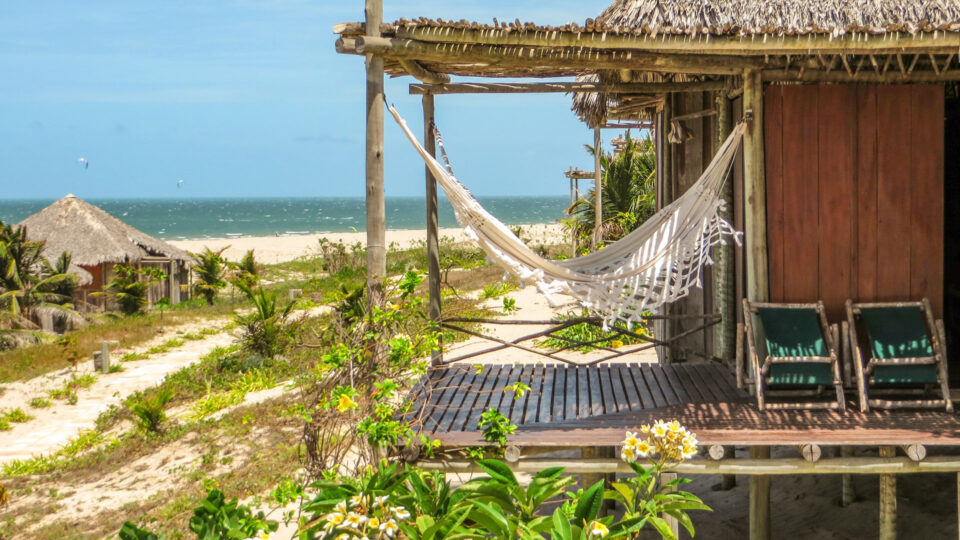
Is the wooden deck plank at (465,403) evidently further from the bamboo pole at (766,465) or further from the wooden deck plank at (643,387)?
the wooden deck plank at (643,387)

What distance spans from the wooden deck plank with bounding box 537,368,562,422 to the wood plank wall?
129 cm

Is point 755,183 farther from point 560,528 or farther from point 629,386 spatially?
point 560,528

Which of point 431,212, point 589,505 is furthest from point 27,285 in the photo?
point 589,505

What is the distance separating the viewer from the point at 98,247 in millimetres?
16000

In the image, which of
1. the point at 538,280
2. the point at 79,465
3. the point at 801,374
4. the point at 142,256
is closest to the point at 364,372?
the point at 538,280

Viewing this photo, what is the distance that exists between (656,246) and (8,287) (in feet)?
38.6

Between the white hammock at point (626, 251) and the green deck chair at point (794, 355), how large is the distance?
422mm

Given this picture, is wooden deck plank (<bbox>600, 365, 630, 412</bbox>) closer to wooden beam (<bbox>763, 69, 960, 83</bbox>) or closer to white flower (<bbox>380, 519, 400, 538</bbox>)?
wooden beam (<bbox>763, 69, 960, 83</bbox>)

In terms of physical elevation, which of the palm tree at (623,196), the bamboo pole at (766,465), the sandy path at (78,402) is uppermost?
the palm tree at (623,196)

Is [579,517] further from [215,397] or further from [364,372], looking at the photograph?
[215,397]

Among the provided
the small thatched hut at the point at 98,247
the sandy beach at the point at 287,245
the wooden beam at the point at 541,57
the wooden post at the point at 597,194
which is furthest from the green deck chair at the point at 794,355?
the sandy beach at the point at 287,245

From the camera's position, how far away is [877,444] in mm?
3426

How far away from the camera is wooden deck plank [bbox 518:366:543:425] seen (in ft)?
13.2

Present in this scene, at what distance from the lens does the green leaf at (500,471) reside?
9.86ft
